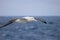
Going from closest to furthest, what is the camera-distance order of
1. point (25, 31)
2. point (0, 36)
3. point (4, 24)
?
point (4, 24)
point (0, 36)
point (25, 31)

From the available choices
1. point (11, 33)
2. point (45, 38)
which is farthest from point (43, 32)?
point (11, 33)

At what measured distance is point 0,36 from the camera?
1725mm

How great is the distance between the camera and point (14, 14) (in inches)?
68.4

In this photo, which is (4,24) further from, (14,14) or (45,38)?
(45,38)

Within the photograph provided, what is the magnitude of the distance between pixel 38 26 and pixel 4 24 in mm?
449

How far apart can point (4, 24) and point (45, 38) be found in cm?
44

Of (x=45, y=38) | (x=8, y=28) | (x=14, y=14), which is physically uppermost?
(x=14, y=14)

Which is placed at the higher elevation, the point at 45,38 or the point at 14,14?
the point at 14,14

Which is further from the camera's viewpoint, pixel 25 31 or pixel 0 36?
pixel 25 31

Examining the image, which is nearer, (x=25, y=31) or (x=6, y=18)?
(x=6, y=18)

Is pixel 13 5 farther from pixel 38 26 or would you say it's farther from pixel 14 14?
pixel 38 26

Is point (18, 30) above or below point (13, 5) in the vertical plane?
below

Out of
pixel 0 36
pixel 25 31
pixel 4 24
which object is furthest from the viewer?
pixel 25 31

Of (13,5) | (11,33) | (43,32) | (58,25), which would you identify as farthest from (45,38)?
(13,5)
